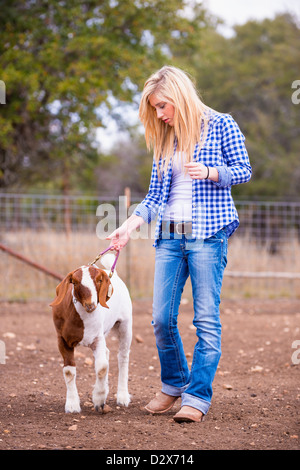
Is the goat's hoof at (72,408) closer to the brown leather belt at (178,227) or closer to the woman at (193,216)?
the woman at (193,216)

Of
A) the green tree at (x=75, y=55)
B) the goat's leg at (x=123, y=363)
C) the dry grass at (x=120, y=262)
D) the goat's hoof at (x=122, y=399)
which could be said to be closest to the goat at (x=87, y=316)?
the goat's leg at (x=123, y=363)

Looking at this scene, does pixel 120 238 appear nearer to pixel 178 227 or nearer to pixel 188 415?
pixel 178 227

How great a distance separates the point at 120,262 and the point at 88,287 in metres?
6.85

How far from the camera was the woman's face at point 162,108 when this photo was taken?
360 centimetres

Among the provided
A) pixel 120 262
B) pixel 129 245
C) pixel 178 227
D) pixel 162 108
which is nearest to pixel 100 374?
pixel 178 227

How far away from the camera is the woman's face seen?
3598 millimetres

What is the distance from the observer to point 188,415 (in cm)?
348

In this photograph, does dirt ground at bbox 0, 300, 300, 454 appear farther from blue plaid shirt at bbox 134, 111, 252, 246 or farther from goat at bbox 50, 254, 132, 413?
blue plaid shirt at bbox 134, 111, 252, 246

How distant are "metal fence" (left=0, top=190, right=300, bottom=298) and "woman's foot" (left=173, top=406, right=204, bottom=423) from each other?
563cm

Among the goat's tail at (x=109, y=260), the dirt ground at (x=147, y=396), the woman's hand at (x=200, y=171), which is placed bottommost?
the dirt ground at (x=147, y=396)

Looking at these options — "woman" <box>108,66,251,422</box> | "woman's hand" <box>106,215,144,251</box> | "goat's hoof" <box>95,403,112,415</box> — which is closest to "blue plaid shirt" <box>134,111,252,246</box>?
"woman" <box>108,66,251,422</box>

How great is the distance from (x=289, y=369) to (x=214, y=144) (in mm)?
2854

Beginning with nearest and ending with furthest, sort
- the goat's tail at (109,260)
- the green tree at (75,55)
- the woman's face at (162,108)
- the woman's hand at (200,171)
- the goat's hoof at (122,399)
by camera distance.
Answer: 1. the woman's hand at (200,171)
2. the woman's face at (162,108)
3. the goat's hoof at (122,399)
4. the goat's tail at (109,260)
5. the green tree at (75,55)

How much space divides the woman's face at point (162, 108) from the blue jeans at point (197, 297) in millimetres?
742
